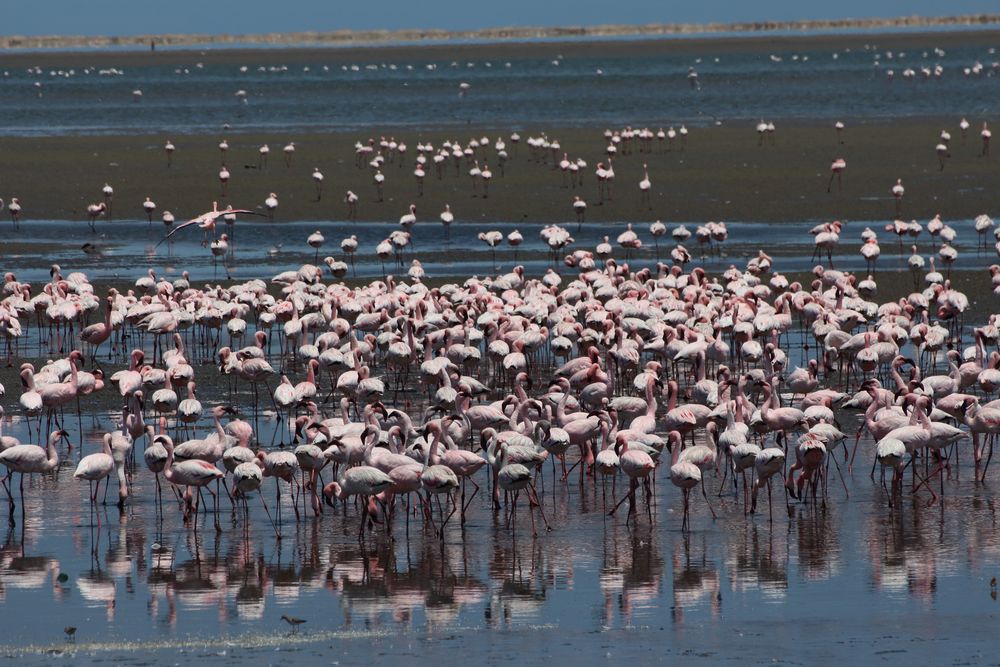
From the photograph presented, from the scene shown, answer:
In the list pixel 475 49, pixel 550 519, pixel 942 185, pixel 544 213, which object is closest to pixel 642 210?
pixel 544 213

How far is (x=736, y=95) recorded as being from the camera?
226 ft

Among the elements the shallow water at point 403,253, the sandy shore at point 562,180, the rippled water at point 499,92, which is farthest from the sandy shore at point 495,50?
the shallow water at point 403,253

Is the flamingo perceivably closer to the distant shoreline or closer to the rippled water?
the rippled water

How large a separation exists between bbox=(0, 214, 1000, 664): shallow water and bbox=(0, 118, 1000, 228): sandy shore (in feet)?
65.3

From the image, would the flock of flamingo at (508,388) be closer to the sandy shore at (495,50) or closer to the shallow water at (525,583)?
the shallow water at (525,583)

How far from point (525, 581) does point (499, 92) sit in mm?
62654

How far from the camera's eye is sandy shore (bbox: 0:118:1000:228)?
3544 centimetres

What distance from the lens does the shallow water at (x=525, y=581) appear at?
36.0 ft

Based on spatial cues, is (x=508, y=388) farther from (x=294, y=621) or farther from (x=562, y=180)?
(x=562, y=180)

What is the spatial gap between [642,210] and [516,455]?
21.7 m

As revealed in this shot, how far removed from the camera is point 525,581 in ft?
40.9

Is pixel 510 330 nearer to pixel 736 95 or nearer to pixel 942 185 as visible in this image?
pixel 942 185

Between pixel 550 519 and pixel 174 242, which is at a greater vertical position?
pixel 174 242

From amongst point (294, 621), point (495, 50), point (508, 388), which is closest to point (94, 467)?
point (294, 621)
